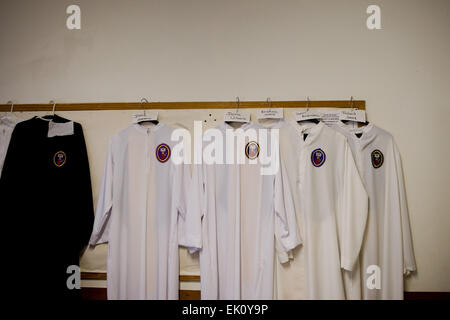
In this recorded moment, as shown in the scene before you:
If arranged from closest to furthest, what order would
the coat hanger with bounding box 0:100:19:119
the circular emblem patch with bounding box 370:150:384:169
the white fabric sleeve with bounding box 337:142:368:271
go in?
the white fabric sleeve with bounding box 337:142:368:271, the circular emblem patch with bounding box 370:150:384:169, the coat hanger with bounding box 0:100:19:119

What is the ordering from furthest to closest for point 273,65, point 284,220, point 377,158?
point 273,65, point 377,158, point 284,220

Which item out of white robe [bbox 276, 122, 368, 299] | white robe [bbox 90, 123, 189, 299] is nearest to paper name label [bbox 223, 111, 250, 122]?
white robe [bbox 276, 122, 368, 299]

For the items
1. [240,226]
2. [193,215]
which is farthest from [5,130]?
[240,226]

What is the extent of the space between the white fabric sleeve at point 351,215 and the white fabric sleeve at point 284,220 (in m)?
0.25

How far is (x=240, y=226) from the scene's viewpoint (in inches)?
48.8

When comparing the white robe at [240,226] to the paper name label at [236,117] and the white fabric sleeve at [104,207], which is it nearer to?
the paper name label at [236,117]

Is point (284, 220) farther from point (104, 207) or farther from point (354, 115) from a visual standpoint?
point (104, 207)

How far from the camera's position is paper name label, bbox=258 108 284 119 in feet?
4.30

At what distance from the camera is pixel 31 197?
1.28 m

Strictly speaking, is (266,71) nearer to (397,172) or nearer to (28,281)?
(397,172)

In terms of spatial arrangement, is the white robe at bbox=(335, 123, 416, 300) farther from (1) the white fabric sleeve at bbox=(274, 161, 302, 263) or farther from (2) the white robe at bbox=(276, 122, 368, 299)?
(1) the white fabric sleeve at bbox=(274, 161, 302, 263)

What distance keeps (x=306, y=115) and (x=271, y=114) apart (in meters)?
0.20

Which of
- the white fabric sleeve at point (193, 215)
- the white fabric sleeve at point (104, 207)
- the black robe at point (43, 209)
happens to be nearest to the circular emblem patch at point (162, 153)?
the white fabric sleeve at point (193, 215)
